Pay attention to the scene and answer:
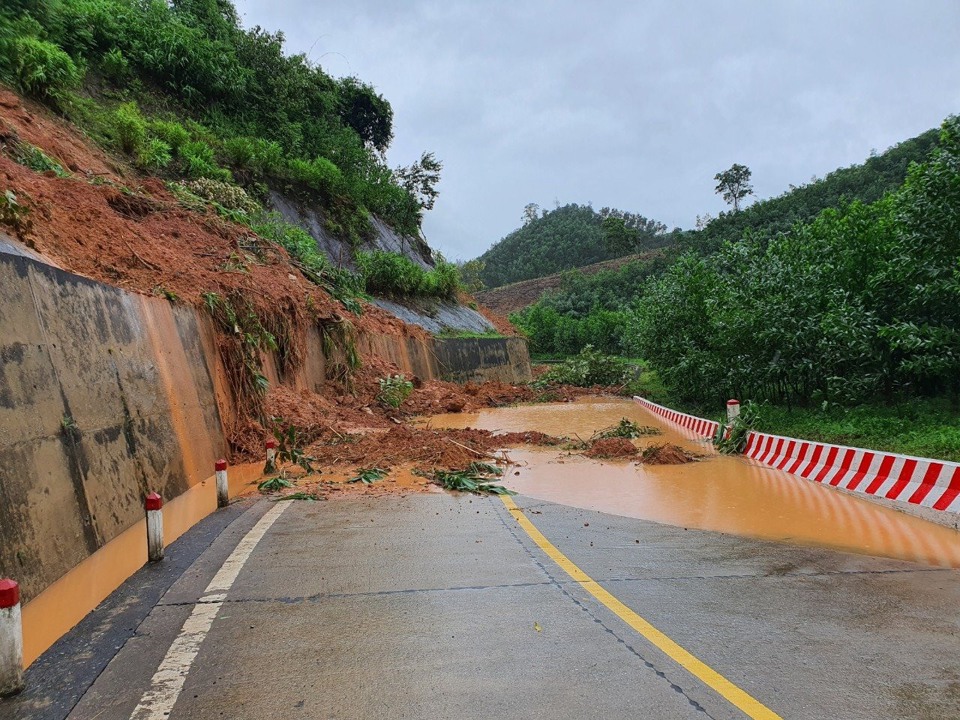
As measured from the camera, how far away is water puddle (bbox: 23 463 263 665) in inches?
160

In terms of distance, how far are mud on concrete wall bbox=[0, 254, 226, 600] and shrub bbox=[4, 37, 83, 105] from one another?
1208cm

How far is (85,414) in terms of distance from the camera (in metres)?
5.88

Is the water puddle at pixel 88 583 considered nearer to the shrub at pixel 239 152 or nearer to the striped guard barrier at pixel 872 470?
the striped guard barrier at pixel 872 470

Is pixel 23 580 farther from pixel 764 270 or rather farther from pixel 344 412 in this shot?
pixel 764 270

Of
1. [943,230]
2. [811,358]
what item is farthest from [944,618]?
[811,358]

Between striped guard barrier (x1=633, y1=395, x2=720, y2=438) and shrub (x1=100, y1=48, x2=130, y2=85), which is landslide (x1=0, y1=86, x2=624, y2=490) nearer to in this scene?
striped guard barrier (x1=633, y1=395, x2=720, y2=438)

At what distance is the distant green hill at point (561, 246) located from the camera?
10425 centimetres

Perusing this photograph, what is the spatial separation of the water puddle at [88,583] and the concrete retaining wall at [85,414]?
0.09 m

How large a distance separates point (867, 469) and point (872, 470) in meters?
0.11

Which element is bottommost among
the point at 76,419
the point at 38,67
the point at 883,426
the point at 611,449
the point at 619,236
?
the point at 883,426

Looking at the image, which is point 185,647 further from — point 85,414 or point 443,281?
point 443,281

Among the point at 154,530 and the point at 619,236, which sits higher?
the point at 619,236

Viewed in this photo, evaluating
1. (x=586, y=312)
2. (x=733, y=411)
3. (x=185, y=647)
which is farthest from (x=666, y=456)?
(x=586, y=312)

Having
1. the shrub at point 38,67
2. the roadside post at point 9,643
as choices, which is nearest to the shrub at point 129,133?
the shrub at point 38,67
